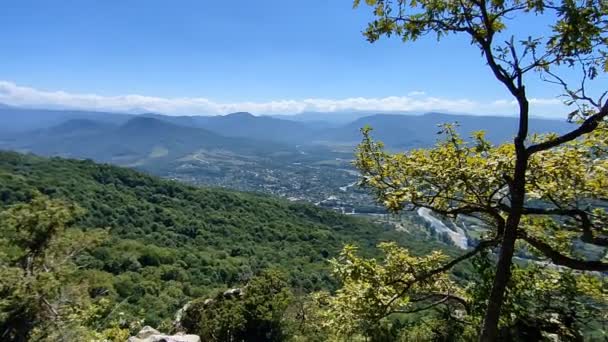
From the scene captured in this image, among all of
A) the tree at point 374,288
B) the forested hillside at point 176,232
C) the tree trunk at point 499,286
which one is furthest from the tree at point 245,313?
the tree trunk at point 499,286

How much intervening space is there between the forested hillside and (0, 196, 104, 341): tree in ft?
74.7

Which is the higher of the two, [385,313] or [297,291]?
[385,313]

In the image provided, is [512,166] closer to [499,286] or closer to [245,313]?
[499,286]

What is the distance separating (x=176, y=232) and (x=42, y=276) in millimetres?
61314

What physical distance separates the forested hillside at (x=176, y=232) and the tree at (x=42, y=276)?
2276cm

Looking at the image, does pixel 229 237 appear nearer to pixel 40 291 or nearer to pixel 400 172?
pixel 40 291

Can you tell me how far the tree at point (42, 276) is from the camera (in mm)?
9805

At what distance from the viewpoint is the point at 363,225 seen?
3664 inches

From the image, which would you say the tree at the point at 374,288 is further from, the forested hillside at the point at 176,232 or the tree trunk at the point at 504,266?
the forested hillside at the point at 176,232

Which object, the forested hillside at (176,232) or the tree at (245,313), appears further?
the forested hillside at (176,232)

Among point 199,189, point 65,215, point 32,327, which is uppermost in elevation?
point 65,215

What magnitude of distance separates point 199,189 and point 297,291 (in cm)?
5923

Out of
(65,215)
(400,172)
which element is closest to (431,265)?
(400,172)

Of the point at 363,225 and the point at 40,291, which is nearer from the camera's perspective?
the point at 40,291
